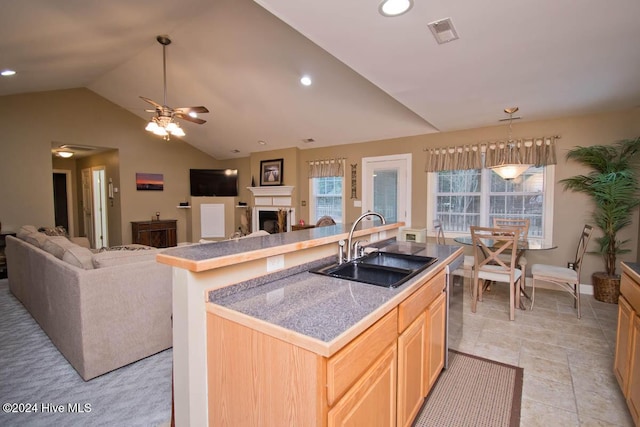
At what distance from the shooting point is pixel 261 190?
729cm

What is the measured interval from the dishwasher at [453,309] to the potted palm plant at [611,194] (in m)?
2.62

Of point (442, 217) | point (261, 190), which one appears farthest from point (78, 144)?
point (442, 217)

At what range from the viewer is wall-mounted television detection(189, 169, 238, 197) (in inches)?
310

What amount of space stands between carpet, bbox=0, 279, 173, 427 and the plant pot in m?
4.81

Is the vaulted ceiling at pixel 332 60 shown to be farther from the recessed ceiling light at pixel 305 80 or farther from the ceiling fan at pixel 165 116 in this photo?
the ceiling fan at pixel 165 116

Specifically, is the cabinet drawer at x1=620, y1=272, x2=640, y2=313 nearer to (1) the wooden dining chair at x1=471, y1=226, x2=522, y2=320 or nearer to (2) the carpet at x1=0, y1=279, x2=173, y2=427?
(1) the wooden dining chair at x1=471, y1=226, x2=522, y2=320

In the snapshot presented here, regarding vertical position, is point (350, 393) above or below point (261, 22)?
below

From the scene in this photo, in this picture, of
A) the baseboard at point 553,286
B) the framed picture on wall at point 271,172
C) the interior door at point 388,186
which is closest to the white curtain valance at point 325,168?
the interior door at point 388,186

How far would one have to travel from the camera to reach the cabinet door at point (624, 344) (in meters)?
1.78

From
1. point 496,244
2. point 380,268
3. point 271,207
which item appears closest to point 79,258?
point 380,268

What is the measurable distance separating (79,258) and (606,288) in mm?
5537

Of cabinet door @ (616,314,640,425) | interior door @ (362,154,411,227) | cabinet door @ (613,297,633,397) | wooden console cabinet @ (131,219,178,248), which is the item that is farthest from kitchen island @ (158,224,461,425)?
wooden console cabinet @ (131,219,178,248)

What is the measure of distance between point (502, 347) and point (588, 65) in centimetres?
257

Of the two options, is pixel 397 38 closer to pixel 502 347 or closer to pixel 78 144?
pixel 502 347
